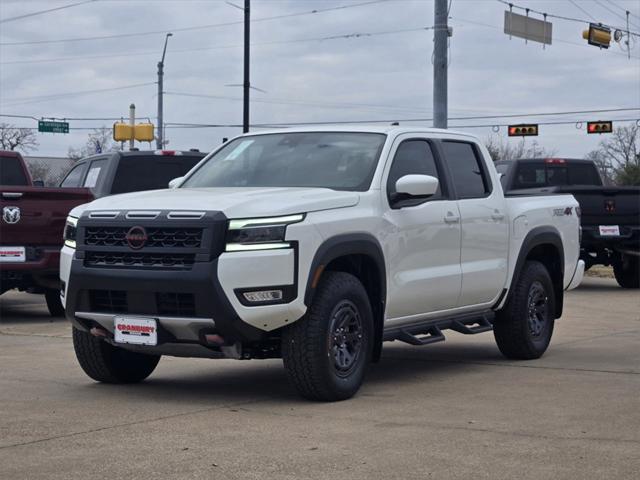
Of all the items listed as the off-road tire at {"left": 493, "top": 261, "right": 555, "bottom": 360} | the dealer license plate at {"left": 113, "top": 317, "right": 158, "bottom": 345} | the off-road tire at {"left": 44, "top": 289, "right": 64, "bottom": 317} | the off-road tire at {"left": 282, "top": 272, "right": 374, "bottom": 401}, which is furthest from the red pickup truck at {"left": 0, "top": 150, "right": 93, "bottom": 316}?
the off-road tire at {"left": 282, "top": 272, "right": 374, "bottom": 401}

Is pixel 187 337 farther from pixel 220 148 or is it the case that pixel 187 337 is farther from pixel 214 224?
pixel 220 148

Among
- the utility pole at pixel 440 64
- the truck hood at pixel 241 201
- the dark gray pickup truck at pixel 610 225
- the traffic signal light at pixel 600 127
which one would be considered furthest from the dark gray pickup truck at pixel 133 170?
the traffic signal light at pixel 600 127

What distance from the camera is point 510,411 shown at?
781 cm

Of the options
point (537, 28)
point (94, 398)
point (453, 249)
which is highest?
point (537, 28)

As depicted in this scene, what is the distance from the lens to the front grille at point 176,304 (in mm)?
7797

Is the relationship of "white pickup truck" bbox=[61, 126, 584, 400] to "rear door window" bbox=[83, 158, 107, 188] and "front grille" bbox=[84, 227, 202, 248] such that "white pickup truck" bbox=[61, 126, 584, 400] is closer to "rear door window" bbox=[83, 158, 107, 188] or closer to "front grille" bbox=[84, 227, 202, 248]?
"front grille" bbox=[84, 227, 202, 248]

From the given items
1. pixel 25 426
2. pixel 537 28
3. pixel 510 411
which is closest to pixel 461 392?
pixel 510 411

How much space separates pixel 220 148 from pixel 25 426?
343 centimetres

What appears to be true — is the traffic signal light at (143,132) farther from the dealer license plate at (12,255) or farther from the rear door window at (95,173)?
the dealer license plate at (12,255)

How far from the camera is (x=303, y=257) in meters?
A: 7.81

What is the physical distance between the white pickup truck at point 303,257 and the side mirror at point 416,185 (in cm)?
1

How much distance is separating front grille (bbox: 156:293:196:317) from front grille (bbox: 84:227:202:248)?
0.32 meters

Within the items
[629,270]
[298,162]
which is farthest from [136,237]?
[629,270]

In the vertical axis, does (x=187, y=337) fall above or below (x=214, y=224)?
below
